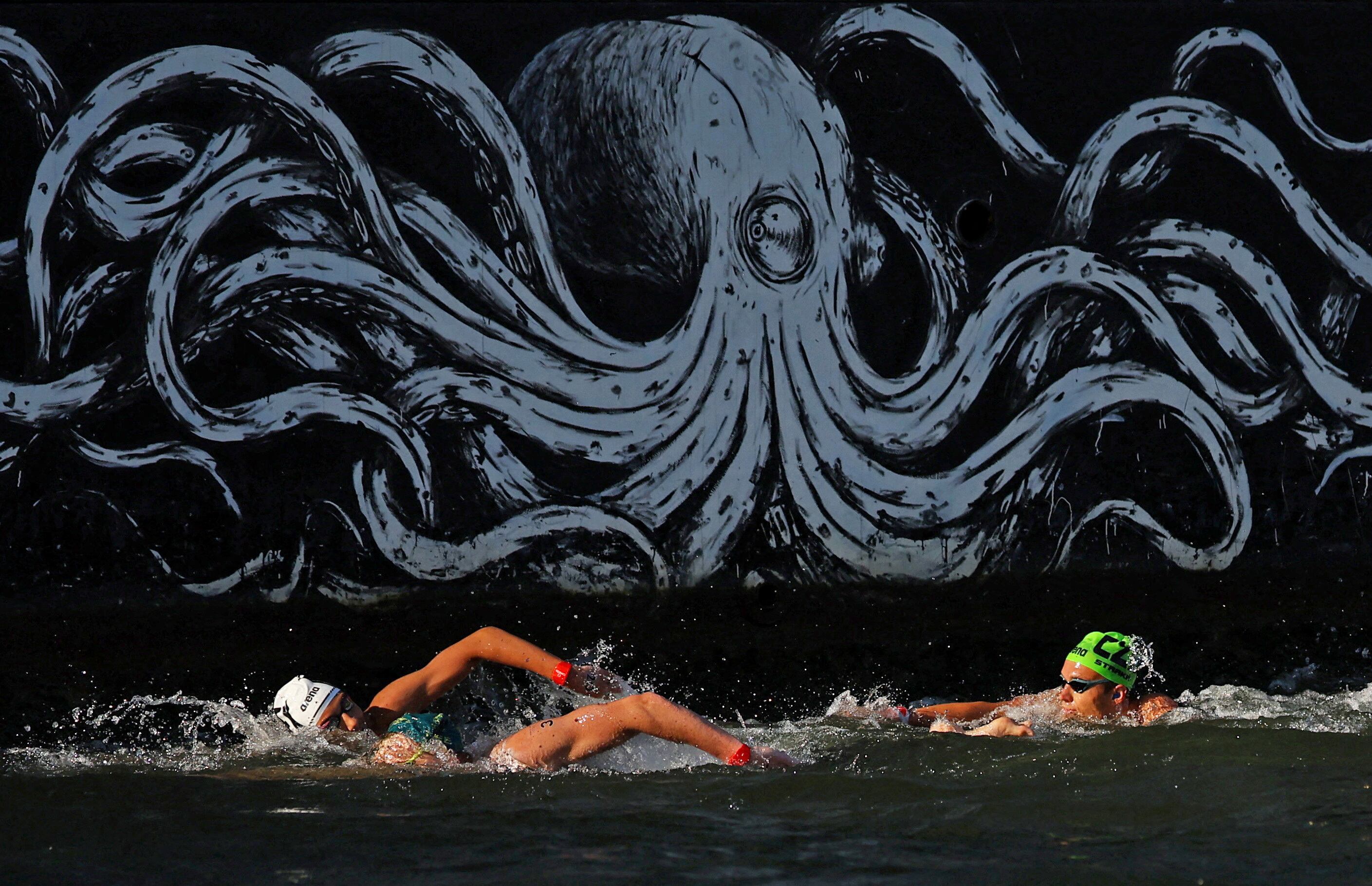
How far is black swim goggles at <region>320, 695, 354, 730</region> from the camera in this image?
815 centimetres

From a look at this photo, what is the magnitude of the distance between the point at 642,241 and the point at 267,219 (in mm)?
2379

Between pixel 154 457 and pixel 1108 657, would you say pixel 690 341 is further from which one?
pixel 154 457

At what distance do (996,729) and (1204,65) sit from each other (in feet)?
→ 16.1

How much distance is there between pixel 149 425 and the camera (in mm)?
9266

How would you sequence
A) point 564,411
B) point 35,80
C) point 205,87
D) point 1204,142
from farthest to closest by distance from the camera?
point 1204,142
point 564,411
point 205,87
point 35,80

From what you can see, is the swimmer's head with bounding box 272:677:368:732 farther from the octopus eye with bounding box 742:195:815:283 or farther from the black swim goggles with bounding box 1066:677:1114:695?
the black swim goggles with bounding box 1066:677:1114:695

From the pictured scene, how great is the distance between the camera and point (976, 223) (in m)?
10.1

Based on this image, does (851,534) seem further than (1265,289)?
No

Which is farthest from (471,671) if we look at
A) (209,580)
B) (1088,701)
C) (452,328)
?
(1088,701)

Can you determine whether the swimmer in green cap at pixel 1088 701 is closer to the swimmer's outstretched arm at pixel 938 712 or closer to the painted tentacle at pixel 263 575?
the swimmer's outstretched arm at pixel 938 712

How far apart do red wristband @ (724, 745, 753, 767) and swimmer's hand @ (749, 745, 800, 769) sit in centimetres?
2

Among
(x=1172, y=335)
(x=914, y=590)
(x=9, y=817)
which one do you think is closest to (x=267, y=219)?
(x=9, y=817)

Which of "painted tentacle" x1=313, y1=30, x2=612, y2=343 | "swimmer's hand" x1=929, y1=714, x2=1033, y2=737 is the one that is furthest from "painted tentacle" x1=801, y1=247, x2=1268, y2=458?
"swimmer's hand" x1=929, y1=714, x2=1033, y2=737

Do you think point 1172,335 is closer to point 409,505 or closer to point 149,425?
point 409,505
